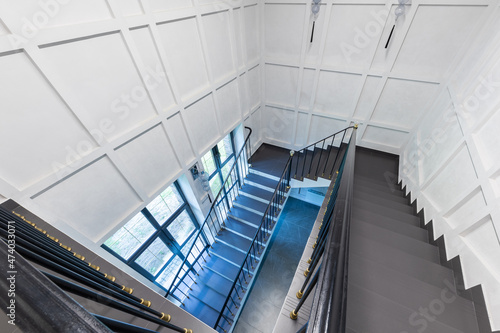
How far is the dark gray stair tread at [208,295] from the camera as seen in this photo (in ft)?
12.4

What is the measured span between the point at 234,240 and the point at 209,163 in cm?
176

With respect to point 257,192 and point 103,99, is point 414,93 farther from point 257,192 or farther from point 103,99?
Result: point 103,99

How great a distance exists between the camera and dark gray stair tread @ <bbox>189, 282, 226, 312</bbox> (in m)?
3.77

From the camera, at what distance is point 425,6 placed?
116 inches

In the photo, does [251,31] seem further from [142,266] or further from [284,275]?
[284,275]

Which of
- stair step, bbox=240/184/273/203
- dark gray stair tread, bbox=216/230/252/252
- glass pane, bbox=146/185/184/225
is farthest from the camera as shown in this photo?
stair step, bbox=240/184/273/203

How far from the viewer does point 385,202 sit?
3.15m

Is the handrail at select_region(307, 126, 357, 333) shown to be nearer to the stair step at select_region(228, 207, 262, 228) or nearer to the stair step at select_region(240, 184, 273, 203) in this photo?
the stair step at select_region(228, 207, 262, 228)

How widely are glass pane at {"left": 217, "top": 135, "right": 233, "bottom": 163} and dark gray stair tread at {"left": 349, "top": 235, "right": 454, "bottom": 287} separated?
321cm

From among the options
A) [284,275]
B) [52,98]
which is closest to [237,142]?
[284,275]

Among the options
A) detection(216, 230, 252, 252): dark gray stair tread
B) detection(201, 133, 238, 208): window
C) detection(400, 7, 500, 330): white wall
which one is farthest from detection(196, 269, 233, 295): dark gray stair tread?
detection(400, 7, 500, 330): white wall

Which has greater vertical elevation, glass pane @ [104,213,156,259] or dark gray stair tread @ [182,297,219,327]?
glass pane @ [104,213,156,259]

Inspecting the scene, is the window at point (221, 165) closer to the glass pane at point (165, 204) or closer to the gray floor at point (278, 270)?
the glass pane at point (165, 204)

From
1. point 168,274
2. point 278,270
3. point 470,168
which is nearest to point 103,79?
point 168,274
